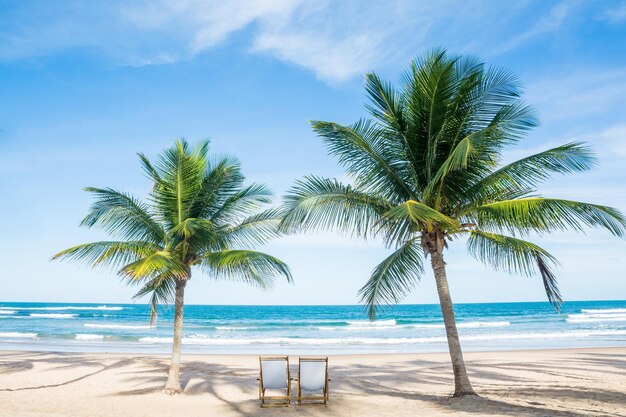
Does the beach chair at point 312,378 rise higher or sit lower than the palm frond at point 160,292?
lower

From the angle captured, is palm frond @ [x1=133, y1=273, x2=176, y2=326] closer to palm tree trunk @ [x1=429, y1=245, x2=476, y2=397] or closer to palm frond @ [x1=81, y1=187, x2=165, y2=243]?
palm frond @ [x1=81, y1=187, x2=165, y2=243]

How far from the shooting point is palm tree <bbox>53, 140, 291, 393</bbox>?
9.15 m

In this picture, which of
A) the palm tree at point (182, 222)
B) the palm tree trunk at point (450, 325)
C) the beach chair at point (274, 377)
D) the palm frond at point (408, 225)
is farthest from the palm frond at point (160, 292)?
the palm tree trunk at point (450, 325)

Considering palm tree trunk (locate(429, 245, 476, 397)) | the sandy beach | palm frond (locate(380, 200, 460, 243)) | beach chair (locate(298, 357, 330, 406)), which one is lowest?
the sandy beach

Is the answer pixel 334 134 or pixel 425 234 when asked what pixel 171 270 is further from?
pixel 425 234

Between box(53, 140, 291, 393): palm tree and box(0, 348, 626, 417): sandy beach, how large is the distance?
135cm

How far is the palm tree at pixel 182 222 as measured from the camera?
9148 mm

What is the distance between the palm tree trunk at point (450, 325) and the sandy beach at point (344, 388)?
0.87ft

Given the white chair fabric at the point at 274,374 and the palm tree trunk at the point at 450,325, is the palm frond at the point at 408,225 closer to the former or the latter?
the palm tree trunk at the point at 450,325

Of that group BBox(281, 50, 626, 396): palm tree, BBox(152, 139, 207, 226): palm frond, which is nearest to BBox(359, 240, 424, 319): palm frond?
BBox(281, 50, 626, 396): palm tree

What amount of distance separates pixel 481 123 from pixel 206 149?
5446 millimetres

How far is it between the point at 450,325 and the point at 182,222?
A: 5024 mm

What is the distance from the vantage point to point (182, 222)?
8.80 metres

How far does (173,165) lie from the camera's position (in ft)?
31.4
